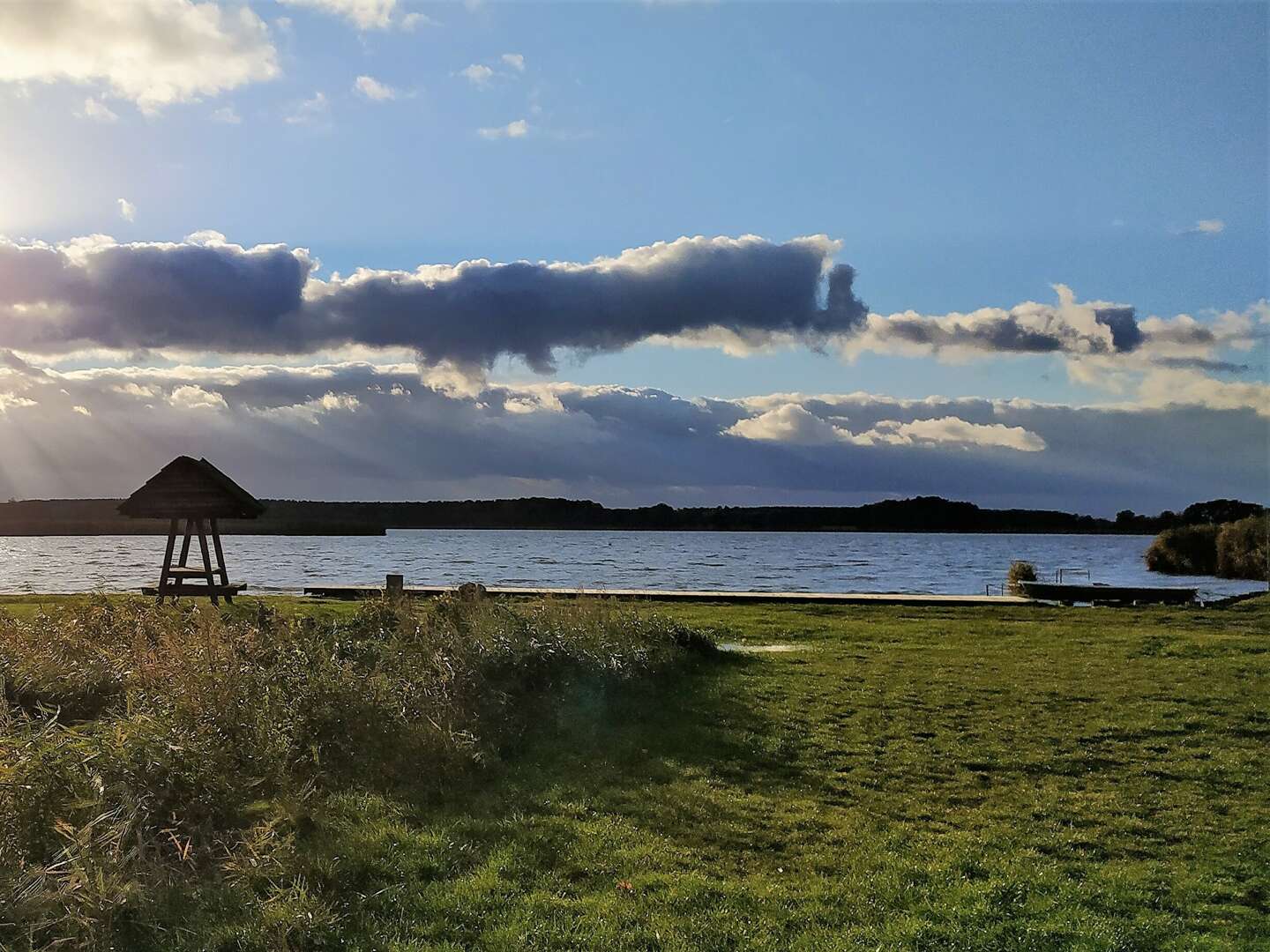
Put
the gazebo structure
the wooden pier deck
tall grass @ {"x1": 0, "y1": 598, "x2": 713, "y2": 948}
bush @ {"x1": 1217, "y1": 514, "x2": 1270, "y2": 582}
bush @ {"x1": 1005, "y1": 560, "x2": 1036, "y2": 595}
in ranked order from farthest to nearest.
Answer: bush @ {"x1": 1217, "y1": 514, "x2": 1270, "y2": 582} < bush @ {"x1": 1005, "y1": 560, "x2": 1036, "y2": 595} < the wooden pier deck < the gazebo structure < tall grass @ {"x1": 0, "y1": 598, "x2": 713, "y2": 948}

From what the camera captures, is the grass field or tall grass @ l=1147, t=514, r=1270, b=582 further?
tall grass @ l=1147, t=514, r=1270, b=582

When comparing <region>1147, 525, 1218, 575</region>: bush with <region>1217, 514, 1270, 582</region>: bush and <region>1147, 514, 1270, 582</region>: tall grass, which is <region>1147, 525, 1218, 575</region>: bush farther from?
<region>1217, 514, 1270, 582</region>: bush

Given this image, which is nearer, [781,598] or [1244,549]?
[781,598]

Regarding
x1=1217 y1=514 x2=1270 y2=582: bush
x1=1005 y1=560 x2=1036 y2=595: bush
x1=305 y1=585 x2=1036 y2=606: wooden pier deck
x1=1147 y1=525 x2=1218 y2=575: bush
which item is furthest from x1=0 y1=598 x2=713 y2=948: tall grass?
x1=1147 y1=525 x2=1218 y2=575: bush

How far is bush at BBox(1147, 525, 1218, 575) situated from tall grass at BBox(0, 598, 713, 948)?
2152 inches

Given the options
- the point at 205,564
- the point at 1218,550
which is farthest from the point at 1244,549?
the point at 205,564

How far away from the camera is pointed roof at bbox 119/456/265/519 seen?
76.6 ft

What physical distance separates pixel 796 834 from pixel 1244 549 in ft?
178

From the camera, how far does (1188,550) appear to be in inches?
2370

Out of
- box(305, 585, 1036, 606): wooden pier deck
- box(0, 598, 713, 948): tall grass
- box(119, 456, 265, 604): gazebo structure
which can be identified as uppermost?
box(119, 456, 265, 604): gazebo structure

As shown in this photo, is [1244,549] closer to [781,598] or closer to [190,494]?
[781,598]

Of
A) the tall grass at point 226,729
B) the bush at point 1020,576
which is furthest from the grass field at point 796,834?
the bush at point 1020,576

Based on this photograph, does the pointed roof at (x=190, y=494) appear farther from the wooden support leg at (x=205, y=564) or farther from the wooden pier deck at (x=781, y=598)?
the wooden pier deck at (x=781, y=598)

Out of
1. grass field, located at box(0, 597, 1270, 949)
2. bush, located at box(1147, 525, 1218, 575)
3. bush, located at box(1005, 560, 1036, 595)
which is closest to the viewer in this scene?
grass field, located at box(0, 597, 1270, 949)
